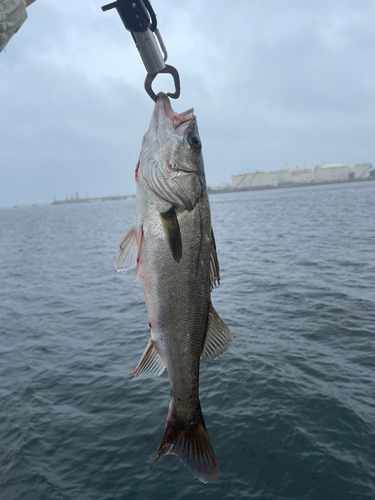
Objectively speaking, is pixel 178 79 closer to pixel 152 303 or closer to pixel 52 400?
pixel 152 303

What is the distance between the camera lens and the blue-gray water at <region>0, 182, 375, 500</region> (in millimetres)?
7484

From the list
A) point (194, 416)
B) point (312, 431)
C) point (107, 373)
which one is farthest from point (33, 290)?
point (194, 416)

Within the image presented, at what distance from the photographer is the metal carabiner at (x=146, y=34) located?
348cm

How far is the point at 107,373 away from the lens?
1211 cm

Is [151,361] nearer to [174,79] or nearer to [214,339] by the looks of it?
[214,339]

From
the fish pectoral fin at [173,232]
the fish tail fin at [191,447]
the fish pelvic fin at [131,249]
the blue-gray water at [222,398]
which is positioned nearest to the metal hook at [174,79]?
the fish pectoral fin at [173,232]

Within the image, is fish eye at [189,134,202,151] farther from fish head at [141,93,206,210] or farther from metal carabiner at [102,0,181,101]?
metal carabiner at [102,0,181,101]

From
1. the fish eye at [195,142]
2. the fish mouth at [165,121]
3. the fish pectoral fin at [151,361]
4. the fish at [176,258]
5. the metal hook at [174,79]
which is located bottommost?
the fish pectoral fin at [151,361]

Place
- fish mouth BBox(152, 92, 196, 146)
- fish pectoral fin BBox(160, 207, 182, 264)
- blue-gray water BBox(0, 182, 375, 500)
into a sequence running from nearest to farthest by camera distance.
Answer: fish pectoral fin BBox(160, 207, 182, 264) < fish mouth BBox(152, 92, 196, 146) < blue-gray water BBox(0, 182, 375, 500)

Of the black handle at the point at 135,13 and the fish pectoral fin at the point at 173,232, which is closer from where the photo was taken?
the fish pectoral fin at the point at 173,232

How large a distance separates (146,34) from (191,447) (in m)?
4.00

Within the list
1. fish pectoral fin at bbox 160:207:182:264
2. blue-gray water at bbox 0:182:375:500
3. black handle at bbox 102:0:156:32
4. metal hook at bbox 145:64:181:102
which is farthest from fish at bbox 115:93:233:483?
blue-gray water at bbox 0:182:375:500

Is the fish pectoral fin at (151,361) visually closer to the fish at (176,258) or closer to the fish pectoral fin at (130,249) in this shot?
the fish at (176,258)

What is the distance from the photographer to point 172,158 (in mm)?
3361
